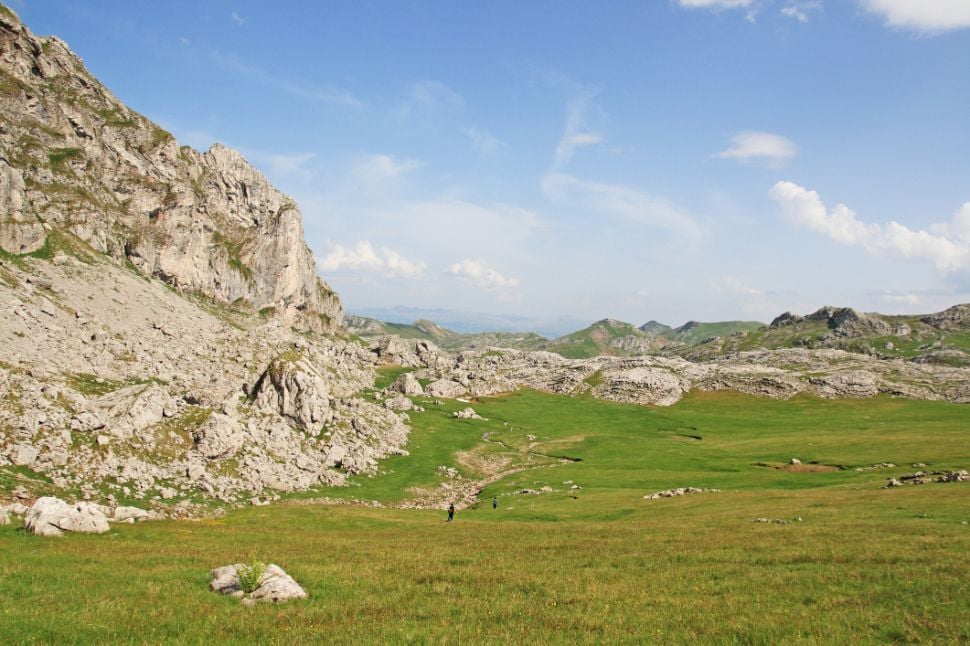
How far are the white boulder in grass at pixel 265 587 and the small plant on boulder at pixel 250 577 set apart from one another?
0.11 m

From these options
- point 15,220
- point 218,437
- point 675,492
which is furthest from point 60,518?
point 15,220

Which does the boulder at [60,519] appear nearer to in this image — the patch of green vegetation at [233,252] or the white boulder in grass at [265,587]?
the white boulder in grass at [265,587]

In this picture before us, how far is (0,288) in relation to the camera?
8100 cm

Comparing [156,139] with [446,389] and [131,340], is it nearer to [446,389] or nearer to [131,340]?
[131,340]

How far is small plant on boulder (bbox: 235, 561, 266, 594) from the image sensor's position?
18484mm

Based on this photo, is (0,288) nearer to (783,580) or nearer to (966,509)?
(783,580)

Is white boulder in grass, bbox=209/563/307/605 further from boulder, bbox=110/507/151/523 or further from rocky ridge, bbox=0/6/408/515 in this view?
rocky ridge, bbox=0/6/408/515

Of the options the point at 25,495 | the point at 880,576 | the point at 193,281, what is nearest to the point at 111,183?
the point at 193,281

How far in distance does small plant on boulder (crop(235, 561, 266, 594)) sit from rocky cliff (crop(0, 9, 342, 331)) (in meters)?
116

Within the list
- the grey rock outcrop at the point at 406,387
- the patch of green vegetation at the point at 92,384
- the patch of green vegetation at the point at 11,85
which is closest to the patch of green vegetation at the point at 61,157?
the patch of green vegetation at the point at 11,85

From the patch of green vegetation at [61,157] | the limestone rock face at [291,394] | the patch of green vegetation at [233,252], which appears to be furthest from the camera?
the patch of green vegetation at [233,252]

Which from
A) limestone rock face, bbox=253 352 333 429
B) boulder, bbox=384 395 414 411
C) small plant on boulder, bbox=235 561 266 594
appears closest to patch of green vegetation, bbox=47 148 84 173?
limestone rock face, bbox=253 352 333 429

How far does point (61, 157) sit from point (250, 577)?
16309cm

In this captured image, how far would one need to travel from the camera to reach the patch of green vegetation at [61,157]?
13062cm
